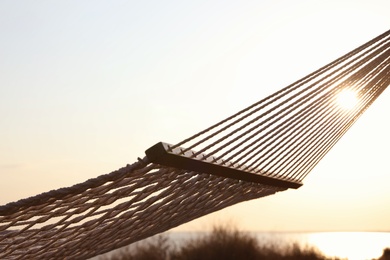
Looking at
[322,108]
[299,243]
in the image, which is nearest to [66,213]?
[322,108]

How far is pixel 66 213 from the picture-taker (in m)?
2.42

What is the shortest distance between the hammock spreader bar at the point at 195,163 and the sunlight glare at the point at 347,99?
1.77ft

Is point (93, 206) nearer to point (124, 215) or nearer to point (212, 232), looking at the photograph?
point (124, 215)

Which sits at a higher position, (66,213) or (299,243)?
(66,213)

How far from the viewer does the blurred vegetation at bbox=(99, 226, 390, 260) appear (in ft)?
29.5

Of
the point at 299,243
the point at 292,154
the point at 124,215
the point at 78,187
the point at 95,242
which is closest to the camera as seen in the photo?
the point at 78,187

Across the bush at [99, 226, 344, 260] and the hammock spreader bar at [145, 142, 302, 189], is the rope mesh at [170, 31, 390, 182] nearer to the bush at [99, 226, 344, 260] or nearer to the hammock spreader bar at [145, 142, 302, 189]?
the hammock spreader bar at [145, 142, 302, 189]

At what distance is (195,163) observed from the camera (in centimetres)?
243

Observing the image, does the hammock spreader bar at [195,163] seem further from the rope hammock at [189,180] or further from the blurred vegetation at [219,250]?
the blurred vegetation at [219,250]

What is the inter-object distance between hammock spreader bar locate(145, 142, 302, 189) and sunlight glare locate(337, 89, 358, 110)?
540mm

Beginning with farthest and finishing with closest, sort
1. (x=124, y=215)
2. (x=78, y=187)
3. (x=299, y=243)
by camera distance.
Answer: (x=299, y=243) → (x=124, y=215) → (x=78, y=187)

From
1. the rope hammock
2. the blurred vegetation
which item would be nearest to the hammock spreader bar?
the rope hammock

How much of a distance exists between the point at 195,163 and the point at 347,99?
128 centimetres

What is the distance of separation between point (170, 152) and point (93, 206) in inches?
17.7
